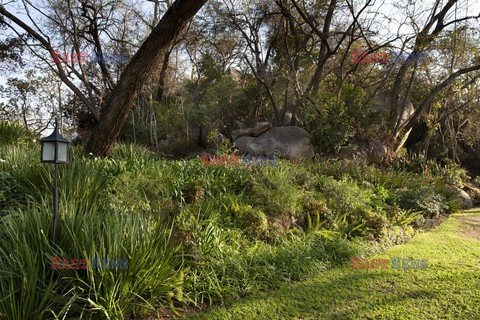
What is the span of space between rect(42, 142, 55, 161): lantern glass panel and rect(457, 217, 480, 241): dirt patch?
689 centimetres

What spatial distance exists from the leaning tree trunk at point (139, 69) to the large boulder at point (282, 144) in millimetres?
5550

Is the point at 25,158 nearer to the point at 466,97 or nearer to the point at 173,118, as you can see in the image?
the point at 173,118

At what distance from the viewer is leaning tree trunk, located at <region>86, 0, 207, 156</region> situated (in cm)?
513

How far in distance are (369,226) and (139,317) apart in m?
4.05

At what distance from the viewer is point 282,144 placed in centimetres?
1048

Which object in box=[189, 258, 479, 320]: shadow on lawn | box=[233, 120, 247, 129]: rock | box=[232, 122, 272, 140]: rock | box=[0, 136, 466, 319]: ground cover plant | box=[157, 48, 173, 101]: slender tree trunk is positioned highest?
box=[157, 48, 173, 101]: slender tree trunk

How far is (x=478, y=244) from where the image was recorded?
16.1 feet

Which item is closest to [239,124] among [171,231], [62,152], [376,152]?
[376,152]

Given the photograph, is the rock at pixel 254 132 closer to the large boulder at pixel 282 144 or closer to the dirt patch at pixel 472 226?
the large boulder at pixel 282 144

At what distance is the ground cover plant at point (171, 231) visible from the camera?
7.79 ft

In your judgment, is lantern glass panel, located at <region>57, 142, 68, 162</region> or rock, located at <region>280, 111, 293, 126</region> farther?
rock, located at <region>280, 111, 293, 126</region>

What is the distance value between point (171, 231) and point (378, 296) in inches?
89.5

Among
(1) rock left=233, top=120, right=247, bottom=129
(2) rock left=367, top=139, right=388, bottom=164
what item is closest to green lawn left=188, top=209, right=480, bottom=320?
(2) rock left=367, top=139, right=388, bottom=164

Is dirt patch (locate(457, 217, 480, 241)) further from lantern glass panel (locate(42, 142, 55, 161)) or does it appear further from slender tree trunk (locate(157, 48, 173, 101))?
slender tree trunk (locate(157, 48, 173, 101))
